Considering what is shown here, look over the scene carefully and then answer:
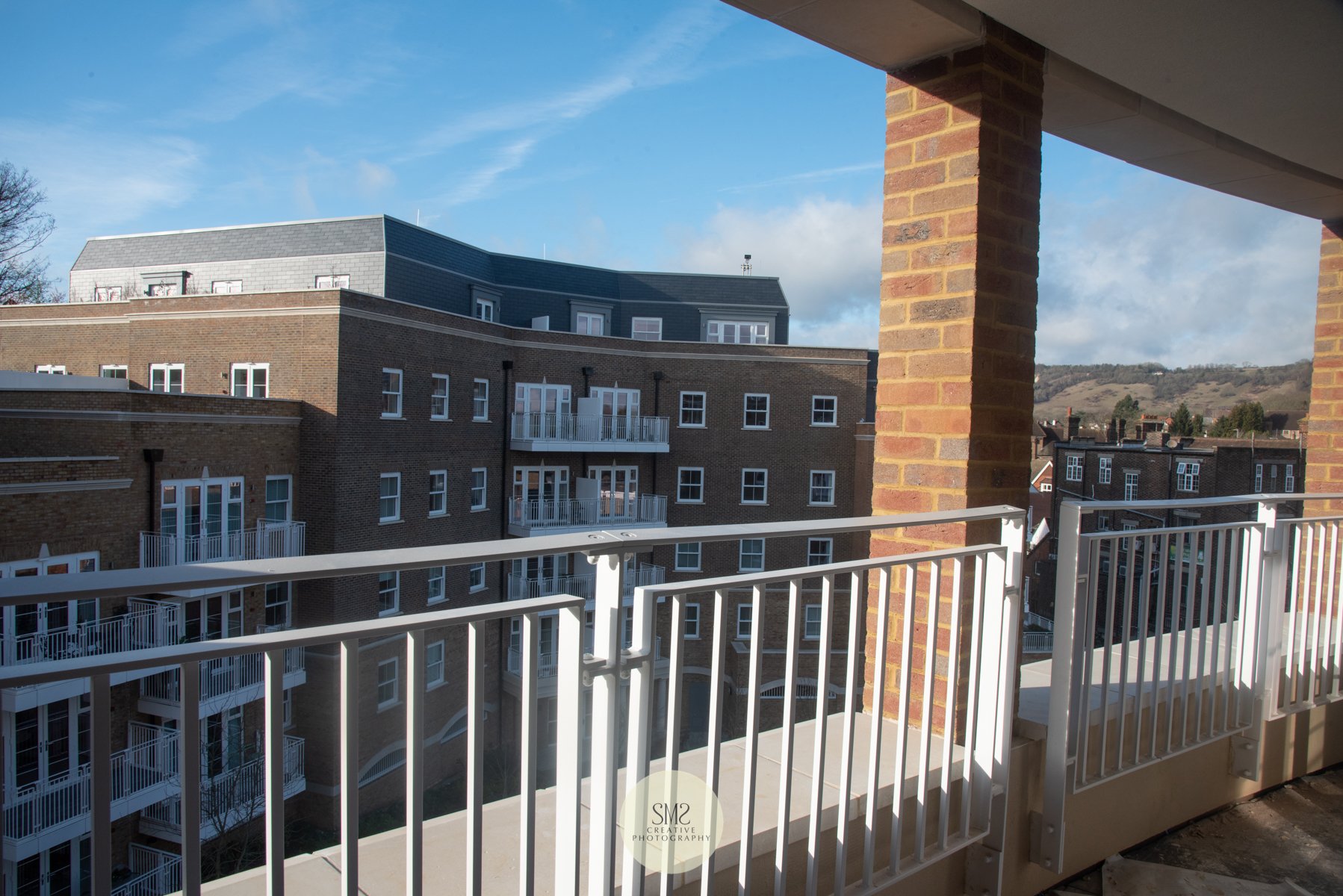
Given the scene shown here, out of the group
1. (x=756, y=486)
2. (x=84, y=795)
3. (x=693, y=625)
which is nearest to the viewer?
(x=84, y=795)

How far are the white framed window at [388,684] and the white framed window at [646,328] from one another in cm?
1306

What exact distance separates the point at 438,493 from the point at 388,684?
4.95m

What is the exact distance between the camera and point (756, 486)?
23.5 metres

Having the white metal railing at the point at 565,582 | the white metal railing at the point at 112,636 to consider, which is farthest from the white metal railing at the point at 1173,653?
the white metal railing at the point at 565,582

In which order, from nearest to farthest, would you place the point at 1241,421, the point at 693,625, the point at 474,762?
the point at 474,762, the point at 693,625, the point at 1241,421

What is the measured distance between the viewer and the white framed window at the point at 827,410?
2364cm

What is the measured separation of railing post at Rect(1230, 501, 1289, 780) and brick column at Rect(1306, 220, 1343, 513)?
1.86 m

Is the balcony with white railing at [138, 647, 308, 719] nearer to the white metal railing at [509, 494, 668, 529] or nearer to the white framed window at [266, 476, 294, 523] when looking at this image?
the white framed window at [266, 476, 294, 523]

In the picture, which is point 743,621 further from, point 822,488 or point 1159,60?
point 1159,60

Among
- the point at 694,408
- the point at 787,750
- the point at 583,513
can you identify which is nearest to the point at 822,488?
the point at 694,408

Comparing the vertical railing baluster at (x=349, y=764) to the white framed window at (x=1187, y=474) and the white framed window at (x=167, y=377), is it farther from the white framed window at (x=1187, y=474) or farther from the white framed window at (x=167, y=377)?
the white framed window at (x=1187, y=474)

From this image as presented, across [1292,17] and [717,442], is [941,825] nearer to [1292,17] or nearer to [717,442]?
[1292,17]

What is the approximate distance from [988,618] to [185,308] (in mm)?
20220

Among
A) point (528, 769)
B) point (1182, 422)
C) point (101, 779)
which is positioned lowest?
point (528, 769)
